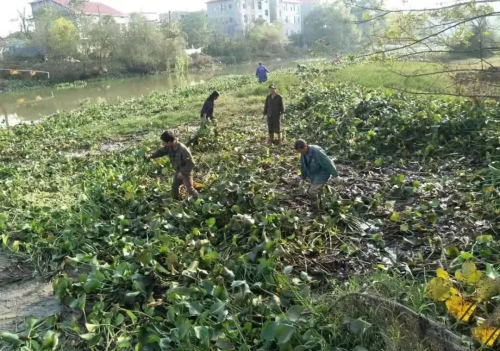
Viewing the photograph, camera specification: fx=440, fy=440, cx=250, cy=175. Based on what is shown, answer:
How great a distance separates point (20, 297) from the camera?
4.55m

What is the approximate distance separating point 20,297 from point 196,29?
56845 millimetres

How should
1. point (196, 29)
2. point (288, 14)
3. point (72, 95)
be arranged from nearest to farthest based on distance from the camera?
1. point (72, 95)
2. point (196, 29)
3. point (288, 14)

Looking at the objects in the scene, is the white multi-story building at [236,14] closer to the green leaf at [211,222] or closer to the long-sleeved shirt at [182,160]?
the long-sleeved shirt at [182,160]

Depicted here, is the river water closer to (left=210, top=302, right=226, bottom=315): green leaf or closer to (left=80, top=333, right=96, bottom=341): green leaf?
(left=80, top=333, right=96, bottom=341): green leaf

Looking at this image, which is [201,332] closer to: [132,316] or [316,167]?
[132,316]

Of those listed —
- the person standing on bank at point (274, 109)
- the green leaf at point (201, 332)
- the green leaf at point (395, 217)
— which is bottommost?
the green leaf at point (201, 332)

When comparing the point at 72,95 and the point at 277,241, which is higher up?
the point at 72,95

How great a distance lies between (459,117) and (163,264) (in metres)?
6.42

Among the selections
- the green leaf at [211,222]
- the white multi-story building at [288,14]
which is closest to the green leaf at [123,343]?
the green leaf at [211,222]

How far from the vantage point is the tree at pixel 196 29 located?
53125 mm

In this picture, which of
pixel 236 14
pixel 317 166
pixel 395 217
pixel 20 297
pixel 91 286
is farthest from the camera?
pixel 236 14

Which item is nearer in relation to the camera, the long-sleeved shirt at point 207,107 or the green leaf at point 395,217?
the green leaf at point 395,217

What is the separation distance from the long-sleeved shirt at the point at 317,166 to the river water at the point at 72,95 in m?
15.9

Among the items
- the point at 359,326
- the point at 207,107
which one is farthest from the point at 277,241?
the point at 207,107
